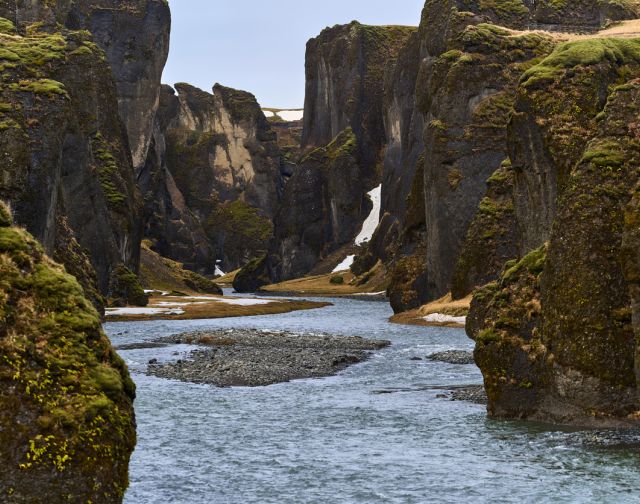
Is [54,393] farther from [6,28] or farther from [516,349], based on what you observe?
[6,28]

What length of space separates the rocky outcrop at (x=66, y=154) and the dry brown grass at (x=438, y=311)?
30818 millimetres

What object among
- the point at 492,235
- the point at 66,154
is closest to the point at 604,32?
the point at 492,235

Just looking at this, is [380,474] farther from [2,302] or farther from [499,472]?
[2,302]

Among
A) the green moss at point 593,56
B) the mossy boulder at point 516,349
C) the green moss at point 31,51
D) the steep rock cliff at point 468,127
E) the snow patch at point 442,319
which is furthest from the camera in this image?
the steep rock cliff at point 468,127

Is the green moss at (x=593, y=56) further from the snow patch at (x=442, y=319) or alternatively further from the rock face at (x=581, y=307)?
the snow patch at (x=442, y=319)

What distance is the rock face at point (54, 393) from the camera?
17.1 meters

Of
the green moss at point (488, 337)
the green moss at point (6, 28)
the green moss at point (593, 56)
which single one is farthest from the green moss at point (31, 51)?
the green moss at point (488, 337)

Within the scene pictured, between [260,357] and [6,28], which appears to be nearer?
[260,357]

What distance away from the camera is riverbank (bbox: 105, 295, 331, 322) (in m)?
105

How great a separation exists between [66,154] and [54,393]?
9495 centimetres

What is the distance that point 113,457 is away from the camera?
58.0 ft

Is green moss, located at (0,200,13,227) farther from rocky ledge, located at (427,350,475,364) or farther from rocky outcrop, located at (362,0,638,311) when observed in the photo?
rocky outcrop, located at (362,0,638,311)

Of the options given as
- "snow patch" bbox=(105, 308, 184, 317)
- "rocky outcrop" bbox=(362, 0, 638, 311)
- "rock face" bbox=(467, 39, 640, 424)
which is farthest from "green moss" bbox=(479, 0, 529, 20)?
"rock face" bbox=(467, 39, 640, 424)

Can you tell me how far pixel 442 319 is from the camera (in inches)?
3588
